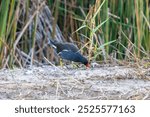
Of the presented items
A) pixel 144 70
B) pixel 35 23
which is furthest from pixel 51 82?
pixel 35 23

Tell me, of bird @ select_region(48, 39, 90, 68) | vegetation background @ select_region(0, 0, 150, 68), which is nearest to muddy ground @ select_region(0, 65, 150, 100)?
bird @ select_region(48, 39, 90, 68)

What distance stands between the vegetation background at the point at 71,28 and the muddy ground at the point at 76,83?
0.94 metres

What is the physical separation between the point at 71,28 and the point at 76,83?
8.65ft

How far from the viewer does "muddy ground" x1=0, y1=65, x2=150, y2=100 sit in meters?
4.16

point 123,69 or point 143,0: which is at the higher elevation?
point 143,0

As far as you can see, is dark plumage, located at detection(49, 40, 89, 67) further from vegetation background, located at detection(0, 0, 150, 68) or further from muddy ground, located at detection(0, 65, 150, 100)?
muddy ground, located at detection(0, 65, 150, 100)

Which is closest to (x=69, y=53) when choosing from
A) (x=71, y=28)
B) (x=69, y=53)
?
(x=69, y=53)

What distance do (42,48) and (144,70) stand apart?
84.2 inches

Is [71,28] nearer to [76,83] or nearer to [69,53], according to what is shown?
[69,53]

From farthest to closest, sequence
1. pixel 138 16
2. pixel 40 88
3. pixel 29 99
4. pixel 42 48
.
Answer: pixel 42 48
pixel 138 16
pixel 40 88
pixel 29 99

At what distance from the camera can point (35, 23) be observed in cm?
655

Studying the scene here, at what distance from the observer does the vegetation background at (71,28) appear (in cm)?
614

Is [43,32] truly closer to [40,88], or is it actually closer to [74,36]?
[74,36]

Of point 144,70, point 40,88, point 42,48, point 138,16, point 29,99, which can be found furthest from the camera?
point 42,48
